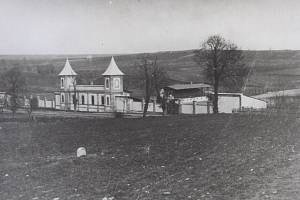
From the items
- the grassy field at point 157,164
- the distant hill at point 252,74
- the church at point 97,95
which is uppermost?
the distant hill at point 252,74

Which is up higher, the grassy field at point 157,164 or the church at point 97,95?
the church at point 97,95

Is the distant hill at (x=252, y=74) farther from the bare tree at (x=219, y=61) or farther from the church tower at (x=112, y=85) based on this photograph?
the bare tree at (x=219, y=61)

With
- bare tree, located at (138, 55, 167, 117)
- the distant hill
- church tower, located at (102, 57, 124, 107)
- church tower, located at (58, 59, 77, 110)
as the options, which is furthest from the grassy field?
the distant hill

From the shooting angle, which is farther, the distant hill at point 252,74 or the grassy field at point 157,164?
the distant hill at point 252,74

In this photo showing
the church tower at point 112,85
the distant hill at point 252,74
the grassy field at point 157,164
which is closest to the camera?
the grassy field at point 157,164

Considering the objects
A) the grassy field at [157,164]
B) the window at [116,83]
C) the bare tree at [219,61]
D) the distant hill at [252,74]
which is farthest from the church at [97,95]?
the grassy field at [157,164]

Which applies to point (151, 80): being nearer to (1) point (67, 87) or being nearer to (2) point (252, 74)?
(1) point (67, 87)

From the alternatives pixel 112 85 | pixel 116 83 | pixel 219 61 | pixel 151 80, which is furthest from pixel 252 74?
pixel 219 61
